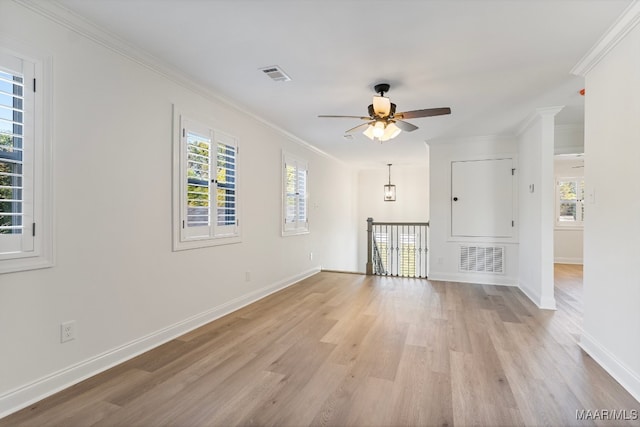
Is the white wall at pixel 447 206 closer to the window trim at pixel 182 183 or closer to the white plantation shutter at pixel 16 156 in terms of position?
the window trim at pixel 182 183

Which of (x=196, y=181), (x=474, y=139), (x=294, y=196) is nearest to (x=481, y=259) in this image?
(x=474, y=139)

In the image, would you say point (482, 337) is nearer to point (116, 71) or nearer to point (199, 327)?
point (199, 327)

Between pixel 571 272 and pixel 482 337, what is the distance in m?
4.93

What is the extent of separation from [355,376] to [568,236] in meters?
7.83

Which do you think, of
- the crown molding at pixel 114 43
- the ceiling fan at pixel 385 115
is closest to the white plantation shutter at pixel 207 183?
the crown molding at pixel 114 43

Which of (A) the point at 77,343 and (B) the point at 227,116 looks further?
(B) the point at 227,116

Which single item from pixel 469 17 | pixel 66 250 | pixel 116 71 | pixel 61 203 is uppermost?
pixel 469 17

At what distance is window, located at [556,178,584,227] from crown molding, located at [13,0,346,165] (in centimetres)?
802

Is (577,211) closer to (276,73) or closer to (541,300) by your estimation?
(541,300)

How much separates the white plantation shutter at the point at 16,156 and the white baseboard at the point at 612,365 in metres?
3.97

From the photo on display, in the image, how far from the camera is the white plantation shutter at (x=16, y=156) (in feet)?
6.12

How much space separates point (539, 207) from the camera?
4.12m

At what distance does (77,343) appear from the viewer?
7.29 feet

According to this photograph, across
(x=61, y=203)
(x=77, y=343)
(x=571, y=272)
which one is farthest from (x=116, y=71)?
(x=571, y=272)
